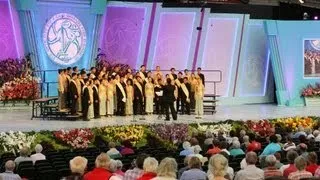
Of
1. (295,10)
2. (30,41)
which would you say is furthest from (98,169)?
(295,10)

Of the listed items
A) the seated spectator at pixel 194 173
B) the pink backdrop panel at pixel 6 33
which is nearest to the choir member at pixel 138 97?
the pink backdrop panel at pixel 6 33

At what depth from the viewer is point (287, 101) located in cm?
2833

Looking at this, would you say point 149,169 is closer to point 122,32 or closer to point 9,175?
point 9,175

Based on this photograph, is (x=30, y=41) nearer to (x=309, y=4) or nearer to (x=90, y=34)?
(x=90, y=34)

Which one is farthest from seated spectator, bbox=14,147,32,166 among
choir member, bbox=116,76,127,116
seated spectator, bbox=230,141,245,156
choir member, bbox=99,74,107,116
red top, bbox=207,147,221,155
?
choir member, bbox=116,76,127,116

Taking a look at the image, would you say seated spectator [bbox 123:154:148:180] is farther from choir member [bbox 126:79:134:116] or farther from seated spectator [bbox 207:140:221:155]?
choir member [bbox 126:79:134:116]

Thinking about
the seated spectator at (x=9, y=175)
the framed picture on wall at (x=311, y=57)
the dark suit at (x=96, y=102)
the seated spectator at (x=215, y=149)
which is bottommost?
the seated spectator at (x=9, y=175)

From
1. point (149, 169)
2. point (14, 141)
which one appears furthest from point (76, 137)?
point (149, 169)

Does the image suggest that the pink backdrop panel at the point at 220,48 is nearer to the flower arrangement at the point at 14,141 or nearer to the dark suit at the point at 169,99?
the dark suit at the point at 169,99

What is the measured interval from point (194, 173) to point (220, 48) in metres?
20.2

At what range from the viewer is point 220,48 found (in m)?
28.1

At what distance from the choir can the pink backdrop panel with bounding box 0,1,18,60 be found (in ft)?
12.3

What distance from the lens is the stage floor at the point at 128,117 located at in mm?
17953

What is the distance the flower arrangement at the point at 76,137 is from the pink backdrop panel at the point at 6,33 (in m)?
8.95
